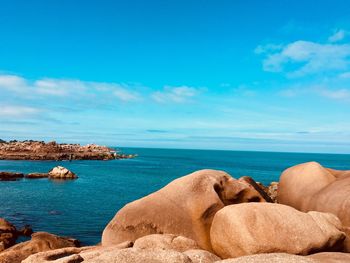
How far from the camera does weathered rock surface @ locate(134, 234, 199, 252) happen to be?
48.1ft

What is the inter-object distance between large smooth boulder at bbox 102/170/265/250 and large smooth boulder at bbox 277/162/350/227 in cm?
502

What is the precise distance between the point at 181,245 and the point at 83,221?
2557 cm

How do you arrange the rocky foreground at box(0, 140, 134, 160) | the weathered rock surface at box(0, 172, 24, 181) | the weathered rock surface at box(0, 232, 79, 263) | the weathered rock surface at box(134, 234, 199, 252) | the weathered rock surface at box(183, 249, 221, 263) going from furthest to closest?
the rocky foreground at box(0, 140, 134, 160) → the weathered rock surface at box(0, 172, 24, 181) → the weathered rock surface at box(0, 232, 79, 263) → the weathered rock surface at box(134, 234, 199, 252) → the weathered rock surface at box(183, 249, 221, 263)

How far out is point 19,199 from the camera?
50.4 m

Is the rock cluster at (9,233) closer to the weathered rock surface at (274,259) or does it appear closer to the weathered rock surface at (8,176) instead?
the weathered rock surface at (274,259)

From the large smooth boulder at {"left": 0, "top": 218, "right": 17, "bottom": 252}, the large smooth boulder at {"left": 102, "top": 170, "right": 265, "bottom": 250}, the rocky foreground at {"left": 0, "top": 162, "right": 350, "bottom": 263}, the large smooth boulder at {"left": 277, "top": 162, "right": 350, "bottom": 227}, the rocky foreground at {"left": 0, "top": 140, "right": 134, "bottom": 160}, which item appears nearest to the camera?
the rocky foreground at {"left": 0, "top": 162, "right": 350, "bottom": 263}

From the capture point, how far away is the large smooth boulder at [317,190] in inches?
773

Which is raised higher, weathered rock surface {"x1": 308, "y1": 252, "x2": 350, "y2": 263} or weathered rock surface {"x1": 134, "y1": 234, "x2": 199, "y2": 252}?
weathered rock surface {"x1": 308, "y1": 252, "x2": 350, "y2": 263}

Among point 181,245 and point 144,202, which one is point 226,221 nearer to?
point 181,245

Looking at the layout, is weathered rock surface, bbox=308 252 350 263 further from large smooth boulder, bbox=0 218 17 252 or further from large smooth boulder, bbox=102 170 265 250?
large smooth boulder, bbox=0 218 17 252

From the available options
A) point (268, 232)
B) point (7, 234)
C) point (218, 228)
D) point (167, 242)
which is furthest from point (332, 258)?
point (7, 234)

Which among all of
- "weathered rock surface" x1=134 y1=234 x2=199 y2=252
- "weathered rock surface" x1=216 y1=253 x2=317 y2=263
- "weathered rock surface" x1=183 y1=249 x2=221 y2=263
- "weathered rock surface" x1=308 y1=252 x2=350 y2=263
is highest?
"weathered rock surface" x1=216 y1=253 x2=317 y2=263

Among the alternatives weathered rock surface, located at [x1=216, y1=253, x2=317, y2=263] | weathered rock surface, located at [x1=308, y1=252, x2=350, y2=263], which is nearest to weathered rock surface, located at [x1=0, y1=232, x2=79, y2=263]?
weathered rock surface, located at [x1=216, y1=253, x2=317, y2=263]

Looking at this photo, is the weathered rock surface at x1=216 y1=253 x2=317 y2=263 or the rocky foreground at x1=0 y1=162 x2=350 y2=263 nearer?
the weathered rock surface at x1=216 y1=253 x2=317 y2=263
